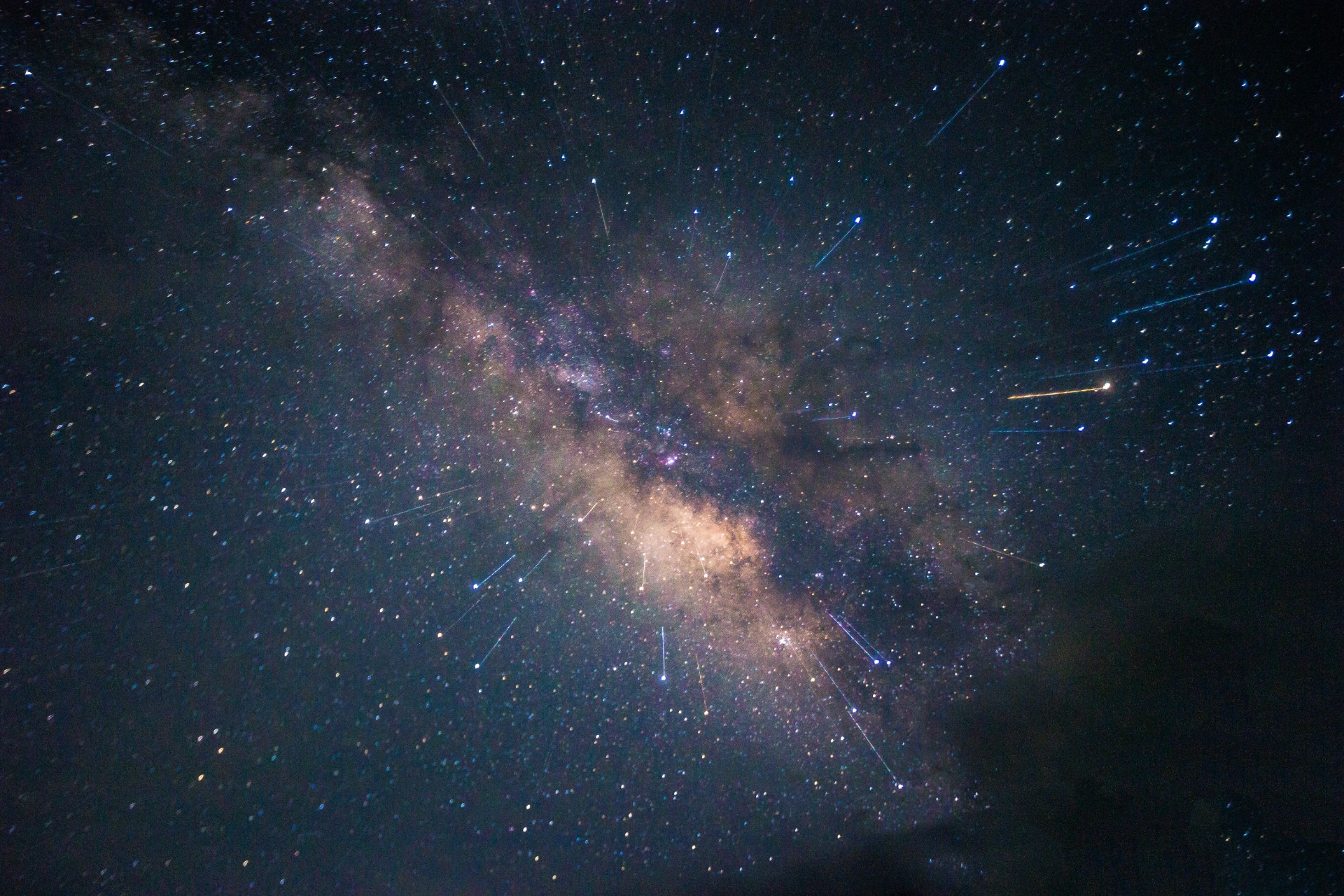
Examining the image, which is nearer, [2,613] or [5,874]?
[2,613]

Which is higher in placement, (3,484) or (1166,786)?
(3,484)

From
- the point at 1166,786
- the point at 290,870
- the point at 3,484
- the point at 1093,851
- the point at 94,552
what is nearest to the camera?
the point at 3,484

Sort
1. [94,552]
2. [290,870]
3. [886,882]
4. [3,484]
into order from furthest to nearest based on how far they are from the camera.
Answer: [886,882], [290,870], [94,552], [3,484]

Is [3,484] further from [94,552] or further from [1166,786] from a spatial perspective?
[1166,786]

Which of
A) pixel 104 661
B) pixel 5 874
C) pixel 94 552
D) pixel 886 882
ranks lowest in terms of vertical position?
pixel 5 874

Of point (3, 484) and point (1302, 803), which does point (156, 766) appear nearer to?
point (3, 484)

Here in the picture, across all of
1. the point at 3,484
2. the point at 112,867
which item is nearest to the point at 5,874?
the point at 112,867

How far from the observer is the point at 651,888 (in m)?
5.21

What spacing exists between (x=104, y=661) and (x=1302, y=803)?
35.7ft

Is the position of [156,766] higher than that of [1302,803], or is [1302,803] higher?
[1302,803]

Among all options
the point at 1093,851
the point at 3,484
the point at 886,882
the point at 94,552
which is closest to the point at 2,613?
the point at 94,552

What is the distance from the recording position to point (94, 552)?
314 centimetres

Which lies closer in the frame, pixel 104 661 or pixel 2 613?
pixel 2 613

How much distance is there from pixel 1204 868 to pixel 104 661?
1129 cm
